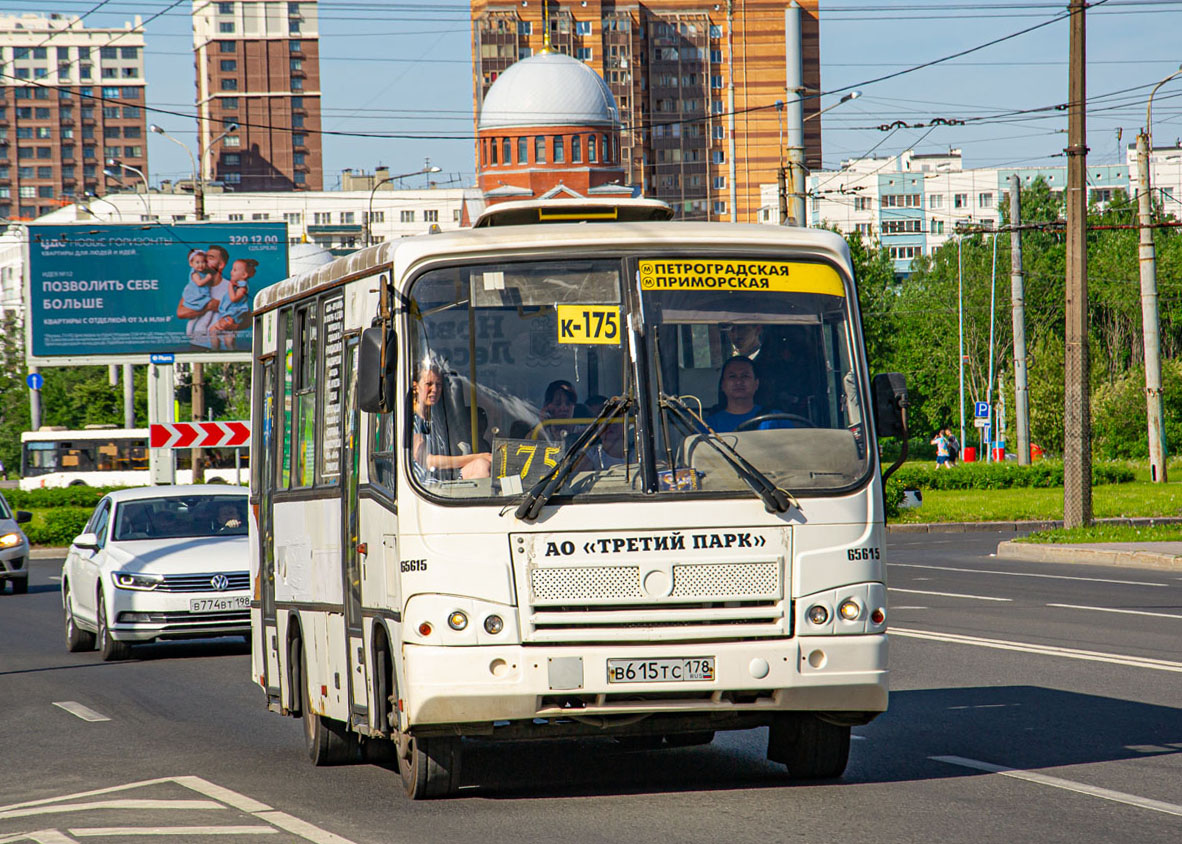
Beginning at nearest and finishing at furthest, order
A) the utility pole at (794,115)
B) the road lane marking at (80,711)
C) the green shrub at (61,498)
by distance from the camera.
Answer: the road lane marking at (80,711) < the utility pole at (794,115) < the green shrub at (61,498)

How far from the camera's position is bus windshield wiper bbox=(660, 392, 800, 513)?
748 centimetres

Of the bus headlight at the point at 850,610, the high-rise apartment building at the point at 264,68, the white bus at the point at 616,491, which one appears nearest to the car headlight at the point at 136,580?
the white bus at the point at 616,491

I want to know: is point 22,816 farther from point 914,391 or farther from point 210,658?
point 914,391

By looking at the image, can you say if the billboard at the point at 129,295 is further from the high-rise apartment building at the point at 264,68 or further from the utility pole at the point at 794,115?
the high-rise apartment building at the point at 264,68

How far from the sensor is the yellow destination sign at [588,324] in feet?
25.2

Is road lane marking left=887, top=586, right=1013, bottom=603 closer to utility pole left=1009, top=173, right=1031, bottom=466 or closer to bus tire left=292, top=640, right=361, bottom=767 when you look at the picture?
bus tire left=292, top=640, right=361, bottom=767

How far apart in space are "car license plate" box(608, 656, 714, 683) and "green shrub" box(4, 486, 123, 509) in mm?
43609

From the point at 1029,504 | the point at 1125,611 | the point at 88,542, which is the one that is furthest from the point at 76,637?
the point at 1029,504

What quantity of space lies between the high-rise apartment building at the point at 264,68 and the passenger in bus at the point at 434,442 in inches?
6536

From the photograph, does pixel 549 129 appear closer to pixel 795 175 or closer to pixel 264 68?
pixel 795 175

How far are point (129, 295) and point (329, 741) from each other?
37444mm

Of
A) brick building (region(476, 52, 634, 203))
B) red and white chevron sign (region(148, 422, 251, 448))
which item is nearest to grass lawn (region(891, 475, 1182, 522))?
red and white chevron sign (region(148, 422, 251, 448))

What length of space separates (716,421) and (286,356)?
322 cm

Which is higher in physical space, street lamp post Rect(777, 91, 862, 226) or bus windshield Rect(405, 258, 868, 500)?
street lamp post Rect(777, 91, 862, 226)
